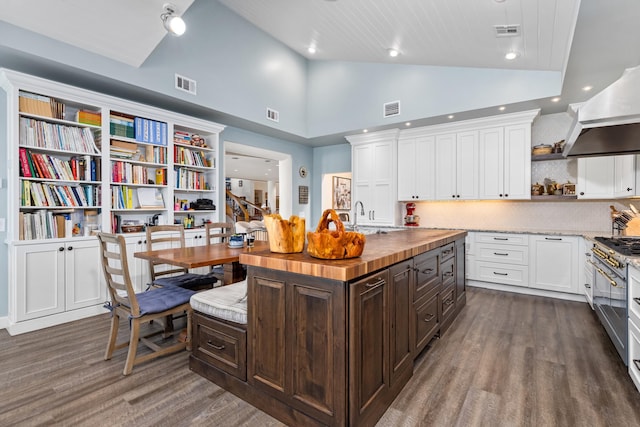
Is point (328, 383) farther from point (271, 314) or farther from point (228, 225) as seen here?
point (228, 225)

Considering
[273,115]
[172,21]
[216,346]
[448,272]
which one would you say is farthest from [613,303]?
[273,115]

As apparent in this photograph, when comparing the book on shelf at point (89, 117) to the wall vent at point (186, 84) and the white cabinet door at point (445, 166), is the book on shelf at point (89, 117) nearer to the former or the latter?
the wall vent at point (186, 84)

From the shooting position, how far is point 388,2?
3.06 m

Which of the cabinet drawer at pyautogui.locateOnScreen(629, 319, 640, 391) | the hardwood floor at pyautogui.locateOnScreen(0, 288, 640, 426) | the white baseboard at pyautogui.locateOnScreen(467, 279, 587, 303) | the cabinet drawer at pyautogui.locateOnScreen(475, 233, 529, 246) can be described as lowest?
the hardwood floor at pyautogui.locateOnScreen(0, 288, 640, 426)

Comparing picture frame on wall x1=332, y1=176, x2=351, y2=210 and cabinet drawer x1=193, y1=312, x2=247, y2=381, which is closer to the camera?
cabinet drawer x1=193, y1=312, x2=247, y2=381

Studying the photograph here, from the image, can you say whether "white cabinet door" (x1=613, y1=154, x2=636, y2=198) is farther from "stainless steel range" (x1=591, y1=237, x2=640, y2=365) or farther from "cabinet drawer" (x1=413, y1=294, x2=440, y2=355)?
"cabinet drawer" (x1=413, y1=294, x2=440, y2=355)

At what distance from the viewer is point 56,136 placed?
327cm

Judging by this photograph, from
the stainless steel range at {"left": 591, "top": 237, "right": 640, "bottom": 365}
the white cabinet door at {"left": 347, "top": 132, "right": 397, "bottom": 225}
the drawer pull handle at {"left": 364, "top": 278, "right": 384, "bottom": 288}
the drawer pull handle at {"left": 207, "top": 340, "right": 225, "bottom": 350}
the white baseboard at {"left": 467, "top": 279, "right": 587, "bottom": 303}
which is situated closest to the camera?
the drawer pull handle at {"left": 364, "top": 278, "right": 384, "bottom": 288}

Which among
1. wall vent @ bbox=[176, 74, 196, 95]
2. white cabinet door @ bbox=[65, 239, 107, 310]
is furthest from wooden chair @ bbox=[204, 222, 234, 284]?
wall vent @ bbox=[176, 74, 196, 95]

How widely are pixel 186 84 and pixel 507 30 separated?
12.7ft

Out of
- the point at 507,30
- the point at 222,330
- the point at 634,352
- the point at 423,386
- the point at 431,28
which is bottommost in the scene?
the point at 423,386

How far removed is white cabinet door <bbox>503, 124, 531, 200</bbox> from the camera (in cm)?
448

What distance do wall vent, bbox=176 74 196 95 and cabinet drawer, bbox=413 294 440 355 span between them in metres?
3.93

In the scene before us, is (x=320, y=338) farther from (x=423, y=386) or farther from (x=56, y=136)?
(x=56, y=136)
